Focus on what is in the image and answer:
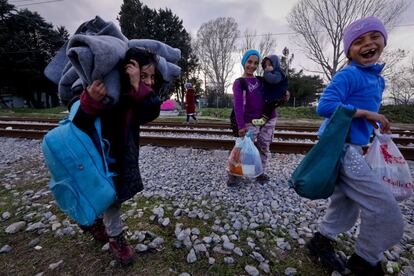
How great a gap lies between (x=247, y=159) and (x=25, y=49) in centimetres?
3014

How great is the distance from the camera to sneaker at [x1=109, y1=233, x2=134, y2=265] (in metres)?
1.83

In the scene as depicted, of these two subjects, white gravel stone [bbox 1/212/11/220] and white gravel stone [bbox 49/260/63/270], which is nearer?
white gravel stone [bbox 49/260/63/270]

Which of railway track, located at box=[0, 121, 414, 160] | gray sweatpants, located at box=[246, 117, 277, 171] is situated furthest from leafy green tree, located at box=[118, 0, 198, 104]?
gray sweatpants, located at box=[246, 117, 277, 171]

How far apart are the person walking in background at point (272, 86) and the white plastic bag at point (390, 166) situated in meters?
1.53

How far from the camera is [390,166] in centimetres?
160

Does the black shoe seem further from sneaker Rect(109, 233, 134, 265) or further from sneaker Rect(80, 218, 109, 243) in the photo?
sneaker Rect(80, 218, 109, 243)

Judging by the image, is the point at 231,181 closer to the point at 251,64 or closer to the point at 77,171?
the point at 251,64

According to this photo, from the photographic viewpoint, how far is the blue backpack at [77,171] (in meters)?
1.33

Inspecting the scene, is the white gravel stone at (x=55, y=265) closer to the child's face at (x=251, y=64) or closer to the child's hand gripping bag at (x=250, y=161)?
the child's hand gripping bag at (x=250, y=161)

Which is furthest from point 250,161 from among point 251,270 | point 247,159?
point 251,270

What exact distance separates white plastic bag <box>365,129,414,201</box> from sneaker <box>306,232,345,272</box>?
0.63 metres

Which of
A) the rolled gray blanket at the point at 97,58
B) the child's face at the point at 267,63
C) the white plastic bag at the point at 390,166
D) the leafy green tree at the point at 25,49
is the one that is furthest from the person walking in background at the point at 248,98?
the leafy green tree at the point at 25,49

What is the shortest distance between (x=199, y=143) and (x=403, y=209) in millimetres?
3748

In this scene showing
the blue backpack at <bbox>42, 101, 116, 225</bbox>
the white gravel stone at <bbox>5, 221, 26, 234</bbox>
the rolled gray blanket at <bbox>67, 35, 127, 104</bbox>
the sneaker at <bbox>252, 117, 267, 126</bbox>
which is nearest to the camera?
the rolled gray blanket at <bbox>67, 35, 127, 104</bbox>
